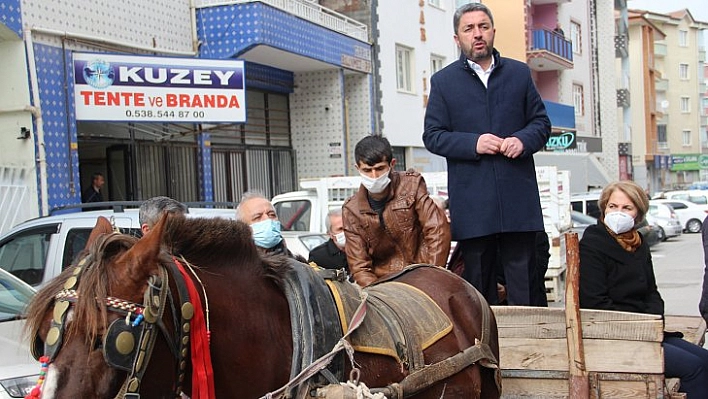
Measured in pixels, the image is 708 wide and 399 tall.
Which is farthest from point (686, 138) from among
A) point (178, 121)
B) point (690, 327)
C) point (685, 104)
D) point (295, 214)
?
point (690, 327)

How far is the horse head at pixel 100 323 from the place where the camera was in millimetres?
2092

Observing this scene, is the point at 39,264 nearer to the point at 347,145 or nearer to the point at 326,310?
the point at 326,310

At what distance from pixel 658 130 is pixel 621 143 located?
21.3m

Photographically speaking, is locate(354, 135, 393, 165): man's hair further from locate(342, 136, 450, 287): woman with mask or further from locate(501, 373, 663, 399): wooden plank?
locate(501, 373, 663, 399): wooden plank

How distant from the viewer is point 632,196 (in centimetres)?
449

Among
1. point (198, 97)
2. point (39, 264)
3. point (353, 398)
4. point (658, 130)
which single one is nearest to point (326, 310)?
point (353, 398)

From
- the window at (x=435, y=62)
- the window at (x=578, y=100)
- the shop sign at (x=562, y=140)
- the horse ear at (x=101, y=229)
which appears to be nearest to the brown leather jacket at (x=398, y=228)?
→ the horse ear at (x=101, y=229)

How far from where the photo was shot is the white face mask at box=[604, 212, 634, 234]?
14.4 ft

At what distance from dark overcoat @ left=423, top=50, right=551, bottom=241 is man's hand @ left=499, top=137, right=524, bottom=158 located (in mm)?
58

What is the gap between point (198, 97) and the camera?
13.1 metres

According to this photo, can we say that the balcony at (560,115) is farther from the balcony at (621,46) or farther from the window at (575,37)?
the balcony at (621,46)

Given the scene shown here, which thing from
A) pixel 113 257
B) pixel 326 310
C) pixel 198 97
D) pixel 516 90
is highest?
pixel 198 97

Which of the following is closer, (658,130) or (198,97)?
(198,97)

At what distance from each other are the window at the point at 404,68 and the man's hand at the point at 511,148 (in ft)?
60.7
